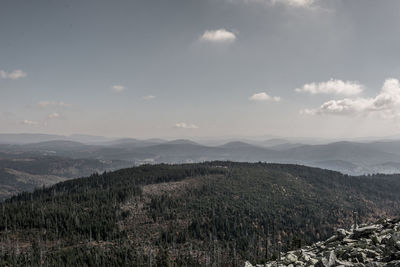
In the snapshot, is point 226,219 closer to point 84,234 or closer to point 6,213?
point 84,234

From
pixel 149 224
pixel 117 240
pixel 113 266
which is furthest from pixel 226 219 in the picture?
pixel 113 266

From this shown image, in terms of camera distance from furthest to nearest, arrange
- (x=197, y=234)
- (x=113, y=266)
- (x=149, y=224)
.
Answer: (x=149, y=224) < (x=197, y=234) < (x=113, y=266)

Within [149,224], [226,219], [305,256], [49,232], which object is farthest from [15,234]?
[305,256]

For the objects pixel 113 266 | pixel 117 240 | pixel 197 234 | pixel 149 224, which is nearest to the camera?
pixel 113 266

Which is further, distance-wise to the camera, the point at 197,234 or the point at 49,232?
the point at 197,234

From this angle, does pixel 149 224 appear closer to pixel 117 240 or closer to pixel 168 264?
pixel 117 240

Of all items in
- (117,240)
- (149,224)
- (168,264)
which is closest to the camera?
(168,264)

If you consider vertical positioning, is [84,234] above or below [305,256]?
below

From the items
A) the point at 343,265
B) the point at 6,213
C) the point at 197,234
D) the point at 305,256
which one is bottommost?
the point at 197,234

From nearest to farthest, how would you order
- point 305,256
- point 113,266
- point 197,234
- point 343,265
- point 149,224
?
point 343,265, point 305,256, point 113,266, point 197,234, point 149,224
